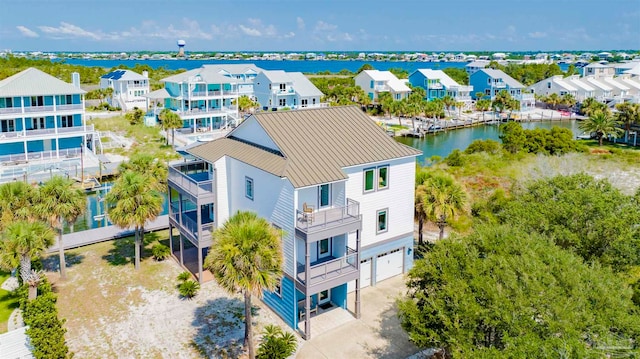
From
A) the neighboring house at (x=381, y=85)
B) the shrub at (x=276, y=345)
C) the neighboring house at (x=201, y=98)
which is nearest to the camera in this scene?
the shrub at (x=276, y=345)

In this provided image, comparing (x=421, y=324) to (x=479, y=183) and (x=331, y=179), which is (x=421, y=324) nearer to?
(x=331, y=179)

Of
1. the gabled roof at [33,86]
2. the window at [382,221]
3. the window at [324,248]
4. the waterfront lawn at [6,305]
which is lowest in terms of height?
the waterfront lawn at [6,305]

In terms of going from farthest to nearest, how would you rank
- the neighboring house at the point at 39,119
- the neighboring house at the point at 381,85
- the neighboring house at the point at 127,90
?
1. the neighboring house at the point at 381,85
2. the neighboring house at the point at 127,90
3. the neighboring house at the point at 39,119

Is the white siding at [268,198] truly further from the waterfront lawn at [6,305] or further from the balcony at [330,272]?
the waterfront lawn at [6,305]

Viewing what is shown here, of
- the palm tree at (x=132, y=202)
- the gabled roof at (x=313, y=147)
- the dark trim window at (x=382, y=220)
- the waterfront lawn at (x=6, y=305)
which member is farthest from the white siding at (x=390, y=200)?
the waterfront lawn at (x=6, y=305)

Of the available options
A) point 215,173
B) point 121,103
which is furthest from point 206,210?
point 121,103

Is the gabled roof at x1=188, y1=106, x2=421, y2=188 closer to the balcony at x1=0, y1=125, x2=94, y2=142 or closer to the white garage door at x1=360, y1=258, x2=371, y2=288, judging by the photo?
the white garage door at x1=360, y1=258, x2=371, y2=288

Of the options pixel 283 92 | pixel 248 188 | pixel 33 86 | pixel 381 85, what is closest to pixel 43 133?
pixel 33 86

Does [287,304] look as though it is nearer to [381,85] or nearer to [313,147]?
[313,147]
